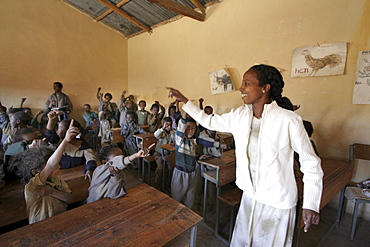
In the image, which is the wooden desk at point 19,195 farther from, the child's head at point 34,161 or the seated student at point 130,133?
the seated student at point 130,133

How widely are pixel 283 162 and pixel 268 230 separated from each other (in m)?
0.48

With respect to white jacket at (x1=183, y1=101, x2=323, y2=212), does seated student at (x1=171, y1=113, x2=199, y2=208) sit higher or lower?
lower

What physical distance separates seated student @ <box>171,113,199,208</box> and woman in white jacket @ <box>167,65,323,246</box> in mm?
1074

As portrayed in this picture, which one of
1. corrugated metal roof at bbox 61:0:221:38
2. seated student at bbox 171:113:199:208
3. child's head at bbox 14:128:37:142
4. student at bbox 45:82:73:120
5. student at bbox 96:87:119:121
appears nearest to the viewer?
child's head at bbox 14:128:37:142

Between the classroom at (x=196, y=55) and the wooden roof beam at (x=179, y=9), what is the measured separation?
0.25 meters

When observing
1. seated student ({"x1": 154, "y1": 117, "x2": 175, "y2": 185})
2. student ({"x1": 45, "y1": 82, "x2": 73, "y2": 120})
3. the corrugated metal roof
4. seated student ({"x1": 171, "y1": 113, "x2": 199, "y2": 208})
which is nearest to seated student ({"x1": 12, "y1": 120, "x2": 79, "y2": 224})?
seated student ({"x1": 171, "y1": 113, "x2": 199, "y2": 208})

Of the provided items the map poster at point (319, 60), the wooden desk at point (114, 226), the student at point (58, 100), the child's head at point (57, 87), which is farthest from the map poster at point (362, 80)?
the child's head at point (57, 87)

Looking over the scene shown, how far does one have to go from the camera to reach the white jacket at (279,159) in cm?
97

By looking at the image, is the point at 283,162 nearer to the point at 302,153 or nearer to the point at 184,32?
the point at 302,153

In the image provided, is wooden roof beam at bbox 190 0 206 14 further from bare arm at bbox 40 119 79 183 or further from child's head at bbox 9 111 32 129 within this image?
bare arm at bbox 40 119 79 183

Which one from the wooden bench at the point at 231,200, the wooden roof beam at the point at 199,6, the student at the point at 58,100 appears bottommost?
the wooden bench at the point at 231,200

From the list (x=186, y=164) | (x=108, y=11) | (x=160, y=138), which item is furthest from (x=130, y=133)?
(x=108, y=11)

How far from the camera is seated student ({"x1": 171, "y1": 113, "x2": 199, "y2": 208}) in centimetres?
Result: 231

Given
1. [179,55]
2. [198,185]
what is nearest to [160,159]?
[198,185]
